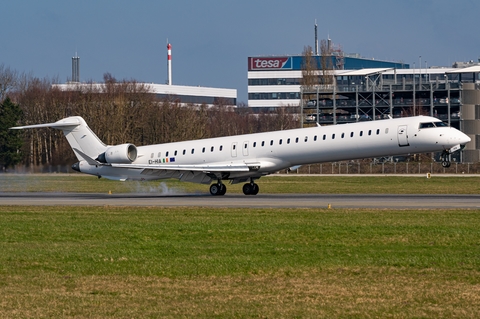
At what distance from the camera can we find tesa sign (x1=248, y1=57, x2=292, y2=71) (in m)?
169

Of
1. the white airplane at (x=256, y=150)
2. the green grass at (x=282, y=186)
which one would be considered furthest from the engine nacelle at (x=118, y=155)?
the green grass at (x=282, y=186)

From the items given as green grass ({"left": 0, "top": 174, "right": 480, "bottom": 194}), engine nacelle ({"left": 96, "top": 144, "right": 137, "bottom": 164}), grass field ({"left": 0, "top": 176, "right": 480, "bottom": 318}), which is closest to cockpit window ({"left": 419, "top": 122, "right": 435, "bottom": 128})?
green grass ({"left": 0, "top": 174, "right": 480, "bottom": 194})

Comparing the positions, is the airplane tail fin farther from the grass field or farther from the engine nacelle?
the grass field

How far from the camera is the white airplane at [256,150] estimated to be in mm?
37688

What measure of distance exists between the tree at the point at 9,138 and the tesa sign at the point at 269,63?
9144 centimetres

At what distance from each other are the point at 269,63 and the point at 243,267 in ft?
514

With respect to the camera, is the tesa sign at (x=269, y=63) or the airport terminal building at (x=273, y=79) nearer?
the airport terminal building at (x=273, y=79)

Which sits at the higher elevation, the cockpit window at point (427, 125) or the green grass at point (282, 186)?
the cockpit window at point (427, 125)

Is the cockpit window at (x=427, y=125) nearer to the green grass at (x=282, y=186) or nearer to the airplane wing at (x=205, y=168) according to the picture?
the green grass at (x=282, y=186)

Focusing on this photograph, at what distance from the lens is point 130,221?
1014 inches

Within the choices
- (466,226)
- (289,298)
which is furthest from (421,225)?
(289,298)

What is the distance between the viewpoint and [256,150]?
41031 millimetres

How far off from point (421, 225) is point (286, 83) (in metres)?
147

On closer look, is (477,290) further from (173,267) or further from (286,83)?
(286,83)
